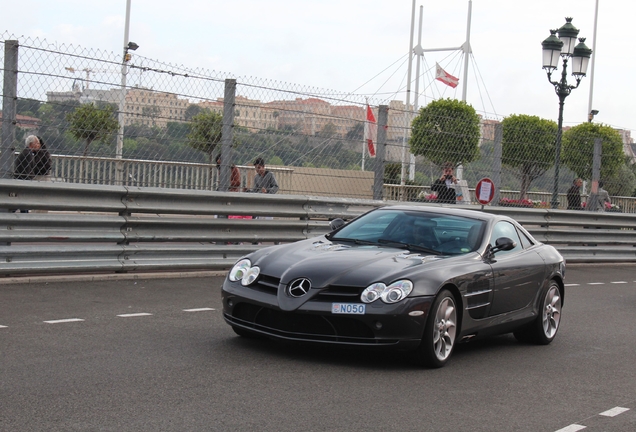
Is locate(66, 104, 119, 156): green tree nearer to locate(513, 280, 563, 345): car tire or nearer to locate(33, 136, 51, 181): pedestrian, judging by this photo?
locate(33, 136, 51, 181): pedestrian

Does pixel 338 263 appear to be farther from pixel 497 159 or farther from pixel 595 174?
pixel 595 174

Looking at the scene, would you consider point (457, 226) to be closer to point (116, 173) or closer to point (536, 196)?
point (116, 173)

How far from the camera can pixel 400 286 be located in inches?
259

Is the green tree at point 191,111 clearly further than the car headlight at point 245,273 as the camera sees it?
Yes

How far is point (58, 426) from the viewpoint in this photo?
177 inches

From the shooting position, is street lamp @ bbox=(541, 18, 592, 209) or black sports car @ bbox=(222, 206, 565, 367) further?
street lamp @ bbox=(541, 18, 592, 209)

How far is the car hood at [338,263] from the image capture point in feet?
21.6

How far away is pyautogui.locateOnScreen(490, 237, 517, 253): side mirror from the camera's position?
7.77m

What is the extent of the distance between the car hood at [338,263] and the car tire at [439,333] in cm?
32

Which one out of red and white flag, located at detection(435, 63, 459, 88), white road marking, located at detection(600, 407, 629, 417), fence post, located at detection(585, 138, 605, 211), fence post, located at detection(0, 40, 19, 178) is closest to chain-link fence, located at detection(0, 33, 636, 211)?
fence post, located at detection(0, 40, 19, 178)

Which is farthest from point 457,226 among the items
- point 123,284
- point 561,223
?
point 561,223

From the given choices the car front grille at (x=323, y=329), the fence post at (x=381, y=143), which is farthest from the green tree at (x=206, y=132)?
the car front grille at (x=323, y=329)

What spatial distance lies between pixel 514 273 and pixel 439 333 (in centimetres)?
144

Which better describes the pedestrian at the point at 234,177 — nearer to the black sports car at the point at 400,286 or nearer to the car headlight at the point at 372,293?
the black sports car at the point at 400,286
